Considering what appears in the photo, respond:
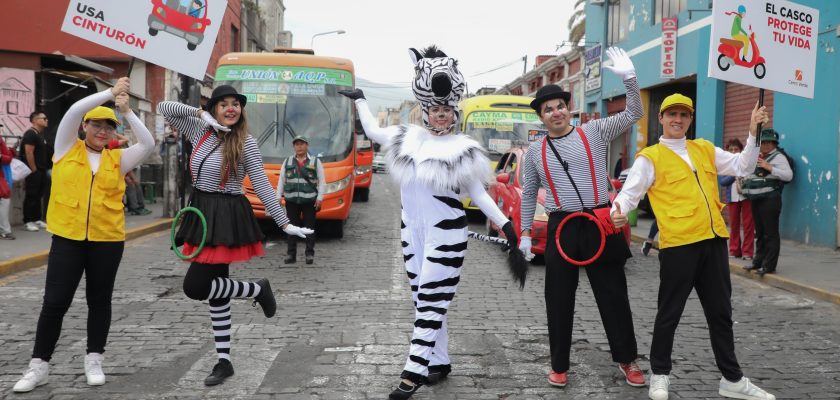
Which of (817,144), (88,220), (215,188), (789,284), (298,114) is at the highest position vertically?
(298,114)

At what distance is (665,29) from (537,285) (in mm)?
11553

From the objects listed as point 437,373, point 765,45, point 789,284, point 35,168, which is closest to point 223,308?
point 437,373

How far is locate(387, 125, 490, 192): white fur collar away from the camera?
169 inches

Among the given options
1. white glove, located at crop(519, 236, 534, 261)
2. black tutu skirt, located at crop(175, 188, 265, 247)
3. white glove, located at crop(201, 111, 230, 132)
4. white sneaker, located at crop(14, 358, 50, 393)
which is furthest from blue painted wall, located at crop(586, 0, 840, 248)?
white sneaker, located at crop(14, 358, 50, 393)

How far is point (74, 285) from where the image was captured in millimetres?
4469

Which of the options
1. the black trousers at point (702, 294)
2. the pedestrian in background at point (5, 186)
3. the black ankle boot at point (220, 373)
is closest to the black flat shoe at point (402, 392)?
the black ankle boot at point (220, 373)

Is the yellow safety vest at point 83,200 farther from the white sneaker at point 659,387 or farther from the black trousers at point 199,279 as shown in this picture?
Result: the white sneaker at point 659,387

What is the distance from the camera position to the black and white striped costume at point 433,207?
429cm

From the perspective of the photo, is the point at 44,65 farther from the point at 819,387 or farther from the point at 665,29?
the point at 819,387

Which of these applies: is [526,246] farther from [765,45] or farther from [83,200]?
[765,45]

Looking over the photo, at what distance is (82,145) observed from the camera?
4543 millimetres

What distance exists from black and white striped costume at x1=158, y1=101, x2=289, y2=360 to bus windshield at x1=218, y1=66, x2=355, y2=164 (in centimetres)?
770

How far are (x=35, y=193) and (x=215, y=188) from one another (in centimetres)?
864

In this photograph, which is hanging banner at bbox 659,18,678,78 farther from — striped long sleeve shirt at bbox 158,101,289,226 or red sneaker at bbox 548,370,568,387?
striped long sleeve shirt at bbox 158,101,289,226
